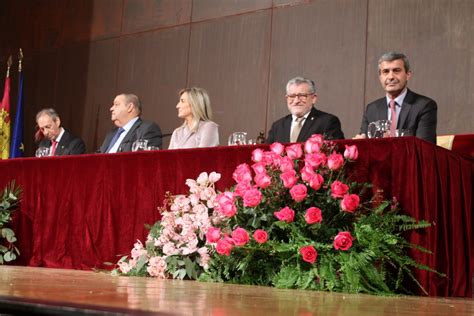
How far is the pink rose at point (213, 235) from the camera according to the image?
3.03m

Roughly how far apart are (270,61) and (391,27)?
1.10 metres

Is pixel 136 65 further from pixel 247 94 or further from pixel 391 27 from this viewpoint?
pixel 391 27

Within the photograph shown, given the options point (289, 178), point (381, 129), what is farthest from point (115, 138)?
point (289, 178)

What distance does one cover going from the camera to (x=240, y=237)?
2924mm

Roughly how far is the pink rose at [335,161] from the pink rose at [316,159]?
28 millimetres

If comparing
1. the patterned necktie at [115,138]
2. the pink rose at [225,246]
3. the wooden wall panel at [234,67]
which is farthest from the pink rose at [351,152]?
the wooden wall panel at [234,67]

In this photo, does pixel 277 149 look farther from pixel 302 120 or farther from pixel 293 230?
pixel 302 120

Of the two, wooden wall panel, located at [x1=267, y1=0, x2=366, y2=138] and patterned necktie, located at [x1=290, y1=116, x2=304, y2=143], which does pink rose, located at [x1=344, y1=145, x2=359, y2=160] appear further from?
wooden wall panel, located at [x1=267, y1=0, x2=366, y2=138]

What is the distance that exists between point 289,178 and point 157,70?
4289 mm

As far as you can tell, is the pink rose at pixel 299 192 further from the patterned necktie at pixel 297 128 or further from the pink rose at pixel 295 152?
the patterned necktie at pixel 297 128

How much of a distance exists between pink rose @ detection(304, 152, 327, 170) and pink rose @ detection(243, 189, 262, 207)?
9.2 inches

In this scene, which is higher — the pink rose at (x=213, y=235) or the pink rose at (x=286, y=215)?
the pink rose at (x=286, y=215)

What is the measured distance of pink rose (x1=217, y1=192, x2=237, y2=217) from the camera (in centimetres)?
300

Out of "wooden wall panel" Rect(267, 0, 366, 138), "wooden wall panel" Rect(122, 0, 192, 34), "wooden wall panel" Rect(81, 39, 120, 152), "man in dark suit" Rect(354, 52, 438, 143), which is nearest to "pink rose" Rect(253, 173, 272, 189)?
"man in dark suit" Rect(354, 52, 438, 143)
